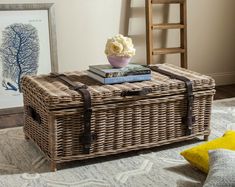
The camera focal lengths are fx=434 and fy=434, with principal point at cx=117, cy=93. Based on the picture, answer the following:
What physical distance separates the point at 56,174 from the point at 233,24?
2226 mm

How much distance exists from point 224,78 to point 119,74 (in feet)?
5.81

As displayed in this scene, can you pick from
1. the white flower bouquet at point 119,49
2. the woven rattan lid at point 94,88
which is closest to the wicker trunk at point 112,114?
the woven rattan lid at point 94,88

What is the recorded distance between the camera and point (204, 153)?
5.93 ft

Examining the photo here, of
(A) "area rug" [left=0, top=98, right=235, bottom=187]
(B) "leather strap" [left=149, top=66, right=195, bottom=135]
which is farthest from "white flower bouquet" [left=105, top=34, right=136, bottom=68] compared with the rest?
(A) "area rug" [left=0, top=98, right=235, bottom=187]

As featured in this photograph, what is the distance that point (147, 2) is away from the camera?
2990 millimetres

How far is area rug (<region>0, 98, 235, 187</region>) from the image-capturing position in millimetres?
1738

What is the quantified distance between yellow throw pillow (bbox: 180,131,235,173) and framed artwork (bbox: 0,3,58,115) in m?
1.32

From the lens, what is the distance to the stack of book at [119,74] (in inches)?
77.2

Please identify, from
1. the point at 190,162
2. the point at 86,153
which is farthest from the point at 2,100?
the point at 190,162

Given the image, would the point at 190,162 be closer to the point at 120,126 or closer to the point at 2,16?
the point at 120,126

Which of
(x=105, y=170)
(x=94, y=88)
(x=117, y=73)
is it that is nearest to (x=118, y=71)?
(x=117, y=73)

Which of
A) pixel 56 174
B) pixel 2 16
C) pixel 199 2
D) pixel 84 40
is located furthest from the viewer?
pixel 199 2

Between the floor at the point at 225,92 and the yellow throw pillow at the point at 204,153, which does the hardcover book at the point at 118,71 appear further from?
the floor at the point at 225,92

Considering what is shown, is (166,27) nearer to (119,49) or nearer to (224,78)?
(224,78)
